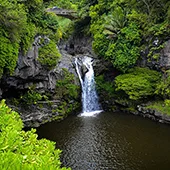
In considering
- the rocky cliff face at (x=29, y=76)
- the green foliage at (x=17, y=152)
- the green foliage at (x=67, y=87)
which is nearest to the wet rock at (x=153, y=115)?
the green foliage at (x=67, y=87)

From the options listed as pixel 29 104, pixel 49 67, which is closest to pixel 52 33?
pixel 49 67

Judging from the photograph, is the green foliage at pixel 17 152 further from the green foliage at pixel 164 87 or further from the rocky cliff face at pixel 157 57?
the rocky cliff face at pixel 157 57

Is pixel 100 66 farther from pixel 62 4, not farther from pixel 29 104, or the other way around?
pixel 62 4

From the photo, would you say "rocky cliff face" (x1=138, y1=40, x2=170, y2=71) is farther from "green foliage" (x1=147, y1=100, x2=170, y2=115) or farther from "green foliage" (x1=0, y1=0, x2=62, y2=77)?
"green foliage" (x1=0, y1=0, x2=62, y2=77)

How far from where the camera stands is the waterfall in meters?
25.4

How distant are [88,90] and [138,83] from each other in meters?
5.37

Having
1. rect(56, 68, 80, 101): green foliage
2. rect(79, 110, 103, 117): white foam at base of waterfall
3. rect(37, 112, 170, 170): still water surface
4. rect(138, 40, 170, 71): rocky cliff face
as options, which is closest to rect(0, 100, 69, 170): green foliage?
rect(37, 112, 170, 170): still water surface

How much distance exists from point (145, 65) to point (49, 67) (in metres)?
9.71

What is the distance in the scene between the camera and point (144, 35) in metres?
24.7

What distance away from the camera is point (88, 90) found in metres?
26.2

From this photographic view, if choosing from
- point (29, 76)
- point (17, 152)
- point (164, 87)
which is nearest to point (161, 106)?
point (164, 87)

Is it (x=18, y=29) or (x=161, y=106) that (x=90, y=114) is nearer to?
(x=161, y=106)

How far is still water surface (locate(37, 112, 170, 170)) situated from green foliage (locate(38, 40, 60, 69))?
5156 millimetres

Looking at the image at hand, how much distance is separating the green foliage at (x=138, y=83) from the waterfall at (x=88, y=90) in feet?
9.53
